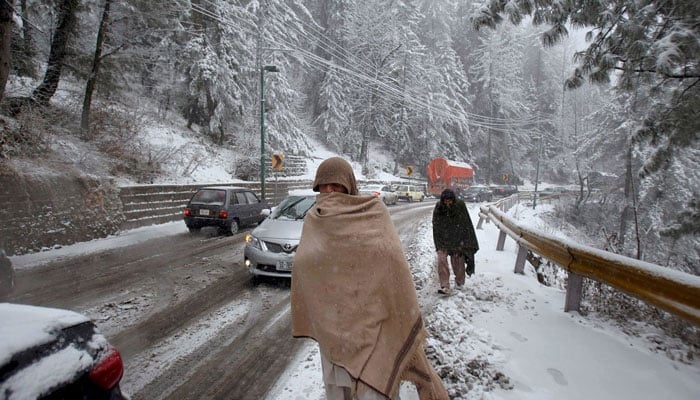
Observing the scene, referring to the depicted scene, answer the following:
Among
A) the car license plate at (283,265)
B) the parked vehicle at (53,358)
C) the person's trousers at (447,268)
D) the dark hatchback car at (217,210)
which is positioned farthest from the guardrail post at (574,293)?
the dark hatchback car at (217,210)

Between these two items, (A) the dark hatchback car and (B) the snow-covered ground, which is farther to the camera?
(A) the dark hatchback car

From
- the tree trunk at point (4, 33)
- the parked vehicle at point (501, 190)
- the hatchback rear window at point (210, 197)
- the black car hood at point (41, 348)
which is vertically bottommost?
the parked vehicle at point (501, 190)

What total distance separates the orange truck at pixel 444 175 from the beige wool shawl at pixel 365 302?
33336 millimetres

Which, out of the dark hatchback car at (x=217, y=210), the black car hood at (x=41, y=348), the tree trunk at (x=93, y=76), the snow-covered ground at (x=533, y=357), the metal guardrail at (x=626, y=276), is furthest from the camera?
the tree trunk at (x=93, y=76)

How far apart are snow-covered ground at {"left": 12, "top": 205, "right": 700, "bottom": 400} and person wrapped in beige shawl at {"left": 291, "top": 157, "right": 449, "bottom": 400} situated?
56.9 inches

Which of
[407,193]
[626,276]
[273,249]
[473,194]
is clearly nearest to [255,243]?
[273,249]

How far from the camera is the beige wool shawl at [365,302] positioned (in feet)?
6.75

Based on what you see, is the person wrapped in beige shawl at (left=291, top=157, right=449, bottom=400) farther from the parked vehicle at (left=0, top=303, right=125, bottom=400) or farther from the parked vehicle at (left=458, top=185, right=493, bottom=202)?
the parked vehicle at (left=458, top=185, right=493, bottom=202)

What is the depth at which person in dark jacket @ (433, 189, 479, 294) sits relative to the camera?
6074 millimetres

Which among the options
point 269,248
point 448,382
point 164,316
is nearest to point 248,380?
point 448,382

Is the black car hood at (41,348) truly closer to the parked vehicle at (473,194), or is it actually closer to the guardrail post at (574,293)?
the guardrail post at (574,293)

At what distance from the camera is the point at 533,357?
3.62 metres

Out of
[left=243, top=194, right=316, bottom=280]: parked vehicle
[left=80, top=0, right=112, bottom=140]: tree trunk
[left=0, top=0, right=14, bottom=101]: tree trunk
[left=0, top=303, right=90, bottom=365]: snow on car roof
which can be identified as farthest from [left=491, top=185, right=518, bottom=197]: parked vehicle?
[left=0, top=303, right=90, bottom=365]: snow on car roof

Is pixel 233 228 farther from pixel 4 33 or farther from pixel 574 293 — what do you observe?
pixel 574 293
